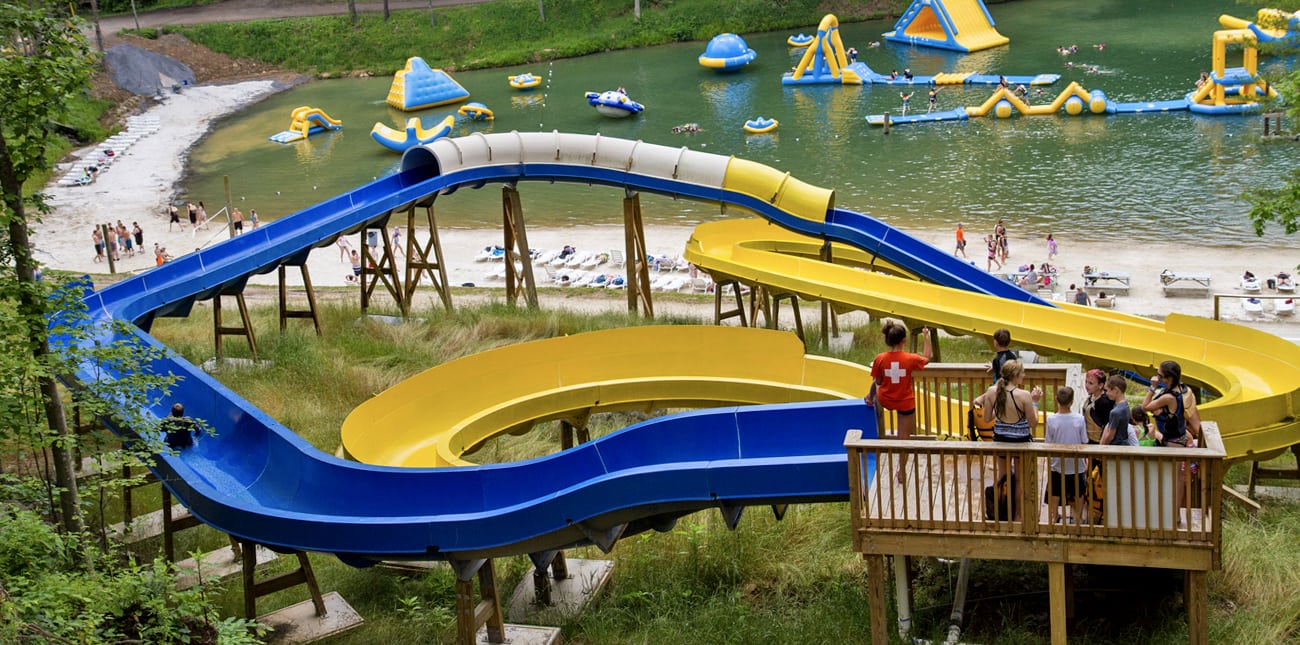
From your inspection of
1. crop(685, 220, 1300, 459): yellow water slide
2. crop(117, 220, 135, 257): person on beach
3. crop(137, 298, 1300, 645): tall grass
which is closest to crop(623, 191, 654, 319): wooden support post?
crop(685, 220, 1300, 459): yellow water slide

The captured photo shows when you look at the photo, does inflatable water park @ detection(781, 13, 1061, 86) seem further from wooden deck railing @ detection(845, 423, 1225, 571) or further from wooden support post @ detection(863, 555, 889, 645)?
wooden support post @ detection(863, 555, 889, 645)

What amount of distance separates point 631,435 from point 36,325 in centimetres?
550

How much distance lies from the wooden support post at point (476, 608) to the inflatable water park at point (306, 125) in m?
46.8

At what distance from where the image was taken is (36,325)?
11305 millimetres

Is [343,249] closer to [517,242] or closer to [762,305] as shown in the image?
[517,242]

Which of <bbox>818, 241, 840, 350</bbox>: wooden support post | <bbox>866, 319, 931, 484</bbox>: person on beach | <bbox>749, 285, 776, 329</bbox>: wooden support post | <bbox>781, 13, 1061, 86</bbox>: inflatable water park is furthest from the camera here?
<bbox>781, 13, 1061, 86</bbox>: inflatable water park

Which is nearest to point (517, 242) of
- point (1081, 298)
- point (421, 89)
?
point (1081, 298)

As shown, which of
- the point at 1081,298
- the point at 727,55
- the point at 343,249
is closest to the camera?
the point at 1081,298

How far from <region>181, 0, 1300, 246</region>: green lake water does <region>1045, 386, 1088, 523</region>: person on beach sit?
25.3 meters

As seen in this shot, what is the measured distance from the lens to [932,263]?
22.2m

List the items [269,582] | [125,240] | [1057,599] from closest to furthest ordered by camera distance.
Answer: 1. [1057,599]
2. [269,582]
3. [125,240]

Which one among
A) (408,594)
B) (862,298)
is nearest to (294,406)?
(408,594)

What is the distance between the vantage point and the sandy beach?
2873 centimetres

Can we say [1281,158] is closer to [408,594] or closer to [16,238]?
[408,594]
